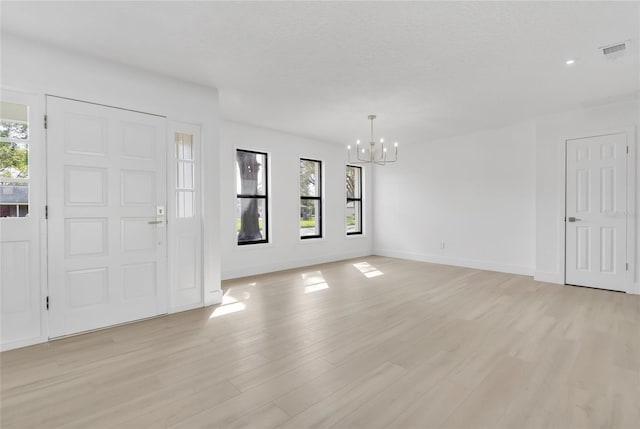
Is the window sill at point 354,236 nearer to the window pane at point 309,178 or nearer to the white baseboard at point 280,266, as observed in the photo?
the white baseboard at point 280,266

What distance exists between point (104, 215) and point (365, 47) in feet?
9.94

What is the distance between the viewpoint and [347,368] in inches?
93.3

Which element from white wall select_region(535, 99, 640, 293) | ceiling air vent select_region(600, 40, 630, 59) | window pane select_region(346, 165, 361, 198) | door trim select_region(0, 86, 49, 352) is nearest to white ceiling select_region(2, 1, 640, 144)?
ceiling air vent select_region(600, 40, 630, 59)

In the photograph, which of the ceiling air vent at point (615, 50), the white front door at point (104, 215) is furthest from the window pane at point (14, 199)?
the ceiling air vent at point (615, 50)

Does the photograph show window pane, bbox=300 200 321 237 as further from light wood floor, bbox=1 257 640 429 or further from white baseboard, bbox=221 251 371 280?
light wood floor, bbox=1 257 640 429

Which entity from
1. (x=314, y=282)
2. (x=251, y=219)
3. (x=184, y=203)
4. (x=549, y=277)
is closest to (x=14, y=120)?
(x=184, y=203)

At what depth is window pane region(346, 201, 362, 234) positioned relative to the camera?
7.78 metres

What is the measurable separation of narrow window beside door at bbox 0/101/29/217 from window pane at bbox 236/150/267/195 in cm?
306

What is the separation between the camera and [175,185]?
3635 millimetres

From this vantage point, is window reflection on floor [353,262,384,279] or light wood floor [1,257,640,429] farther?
window reflection on floor [353,262,384,279]

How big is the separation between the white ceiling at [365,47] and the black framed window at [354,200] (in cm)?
→ 331

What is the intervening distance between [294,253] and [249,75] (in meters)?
3.68

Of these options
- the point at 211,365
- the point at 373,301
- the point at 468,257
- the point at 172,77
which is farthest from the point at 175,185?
the point at 468,257

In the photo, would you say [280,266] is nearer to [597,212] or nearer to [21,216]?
[21,216]
